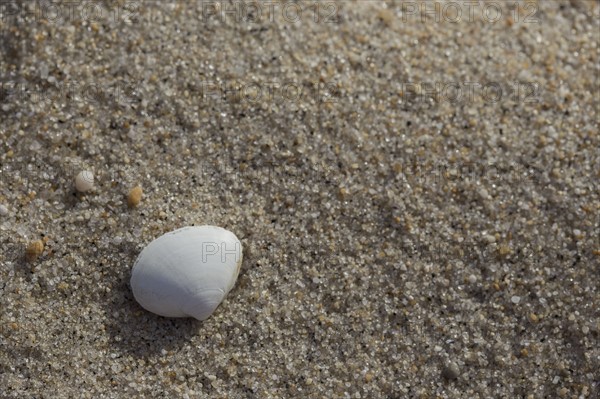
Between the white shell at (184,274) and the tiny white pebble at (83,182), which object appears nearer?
the white shell at (184,274)

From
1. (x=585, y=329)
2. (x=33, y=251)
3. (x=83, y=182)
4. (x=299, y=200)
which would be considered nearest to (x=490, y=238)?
(x=585, y=329)

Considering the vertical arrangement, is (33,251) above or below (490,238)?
below

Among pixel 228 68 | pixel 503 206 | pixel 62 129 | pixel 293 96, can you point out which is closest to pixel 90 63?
pixel 62 129

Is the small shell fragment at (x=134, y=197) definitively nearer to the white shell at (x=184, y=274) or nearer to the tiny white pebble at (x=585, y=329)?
the white shell at (x=184, y=274)

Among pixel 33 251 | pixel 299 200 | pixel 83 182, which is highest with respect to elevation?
pixel 299 200

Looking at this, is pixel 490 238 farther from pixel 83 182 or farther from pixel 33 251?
pixel 33 251

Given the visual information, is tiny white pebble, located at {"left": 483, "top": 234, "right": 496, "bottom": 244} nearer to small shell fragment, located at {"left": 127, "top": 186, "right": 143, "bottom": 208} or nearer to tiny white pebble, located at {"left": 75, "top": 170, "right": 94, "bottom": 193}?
small shell fragment, located at {"left": 127, "top": 186, "right": 143, "bottom": 208}

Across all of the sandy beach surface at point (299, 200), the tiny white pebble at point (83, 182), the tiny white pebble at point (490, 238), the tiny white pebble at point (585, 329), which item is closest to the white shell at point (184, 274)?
the sandy beach surface at point (299, 200)
